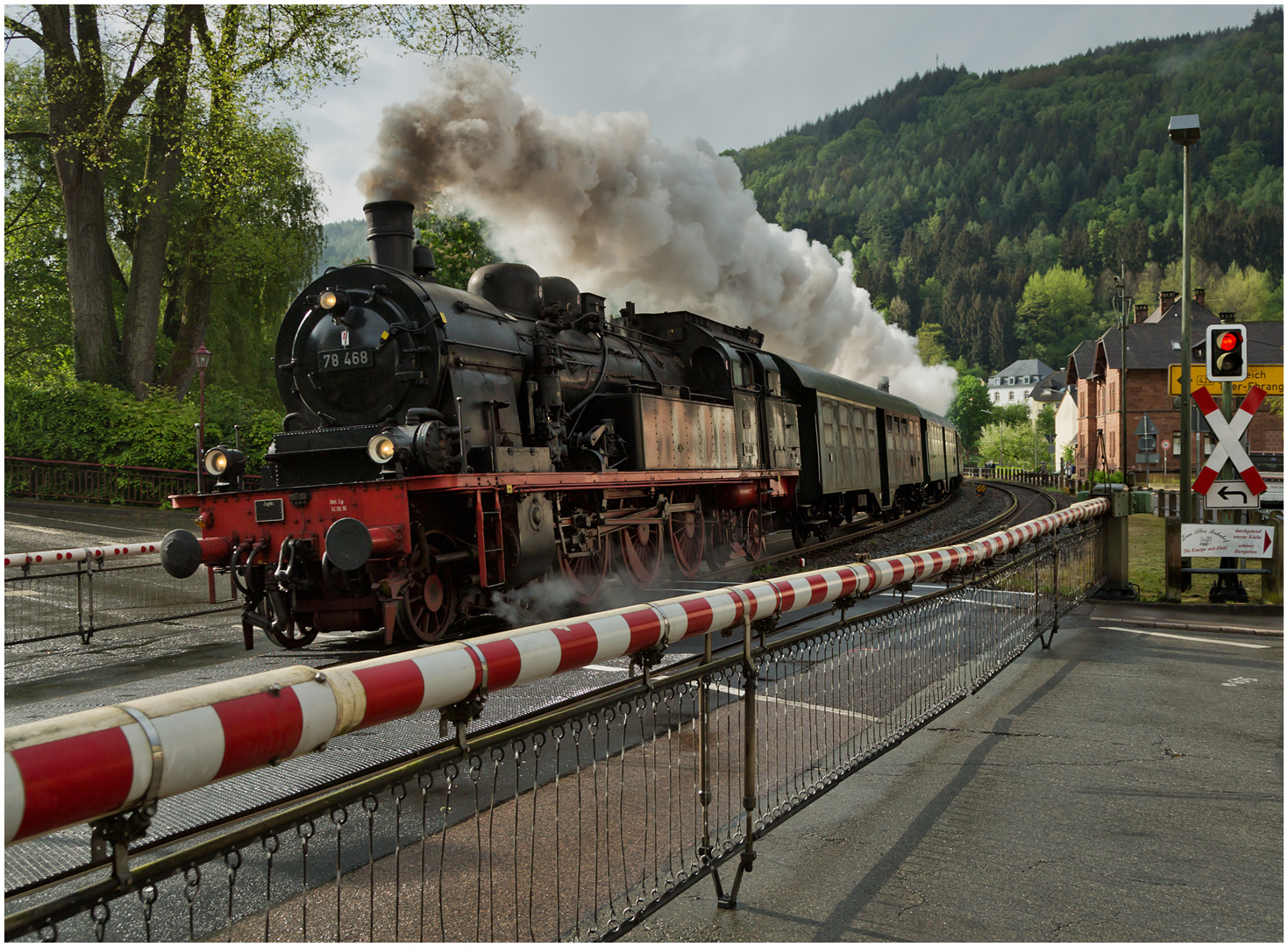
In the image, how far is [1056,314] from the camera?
14400 centimetres

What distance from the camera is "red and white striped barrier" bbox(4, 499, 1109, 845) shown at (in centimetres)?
164

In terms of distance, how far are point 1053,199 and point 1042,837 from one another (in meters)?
182

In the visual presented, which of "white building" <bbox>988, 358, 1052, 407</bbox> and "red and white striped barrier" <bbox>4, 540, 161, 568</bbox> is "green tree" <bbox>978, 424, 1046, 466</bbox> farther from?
"red and white striped barrier" <bbox>4, 540, 161, 568</bbox>

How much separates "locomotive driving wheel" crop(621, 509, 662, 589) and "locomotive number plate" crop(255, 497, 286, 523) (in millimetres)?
4057

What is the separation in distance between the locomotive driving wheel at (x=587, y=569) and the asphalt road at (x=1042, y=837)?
4529 mm

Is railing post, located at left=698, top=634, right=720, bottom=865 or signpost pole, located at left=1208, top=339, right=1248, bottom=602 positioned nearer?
railing post, located at left=698, top=634, right=720, bottom=865

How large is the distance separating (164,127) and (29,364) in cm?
1028

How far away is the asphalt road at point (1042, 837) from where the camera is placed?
10.8 ft

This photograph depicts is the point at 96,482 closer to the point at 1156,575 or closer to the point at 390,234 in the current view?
the point at 390,234

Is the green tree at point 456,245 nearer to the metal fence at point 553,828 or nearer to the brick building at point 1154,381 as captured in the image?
the metal fence at point 553,828

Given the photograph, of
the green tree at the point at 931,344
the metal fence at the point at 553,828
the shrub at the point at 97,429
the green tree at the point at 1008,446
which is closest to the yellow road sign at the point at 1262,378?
the metal fence at the point at 553,828

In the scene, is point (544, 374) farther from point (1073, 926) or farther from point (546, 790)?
point (1073, 926)

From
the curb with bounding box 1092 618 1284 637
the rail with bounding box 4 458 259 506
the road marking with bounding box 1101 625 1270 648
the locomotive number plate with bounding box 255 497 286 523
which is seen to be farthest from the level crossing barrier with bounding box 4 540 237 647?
the curb with bounding box 1092 618 1284 637

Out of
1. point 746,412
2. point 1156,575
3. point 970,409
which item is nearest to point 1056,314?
point 970,409
